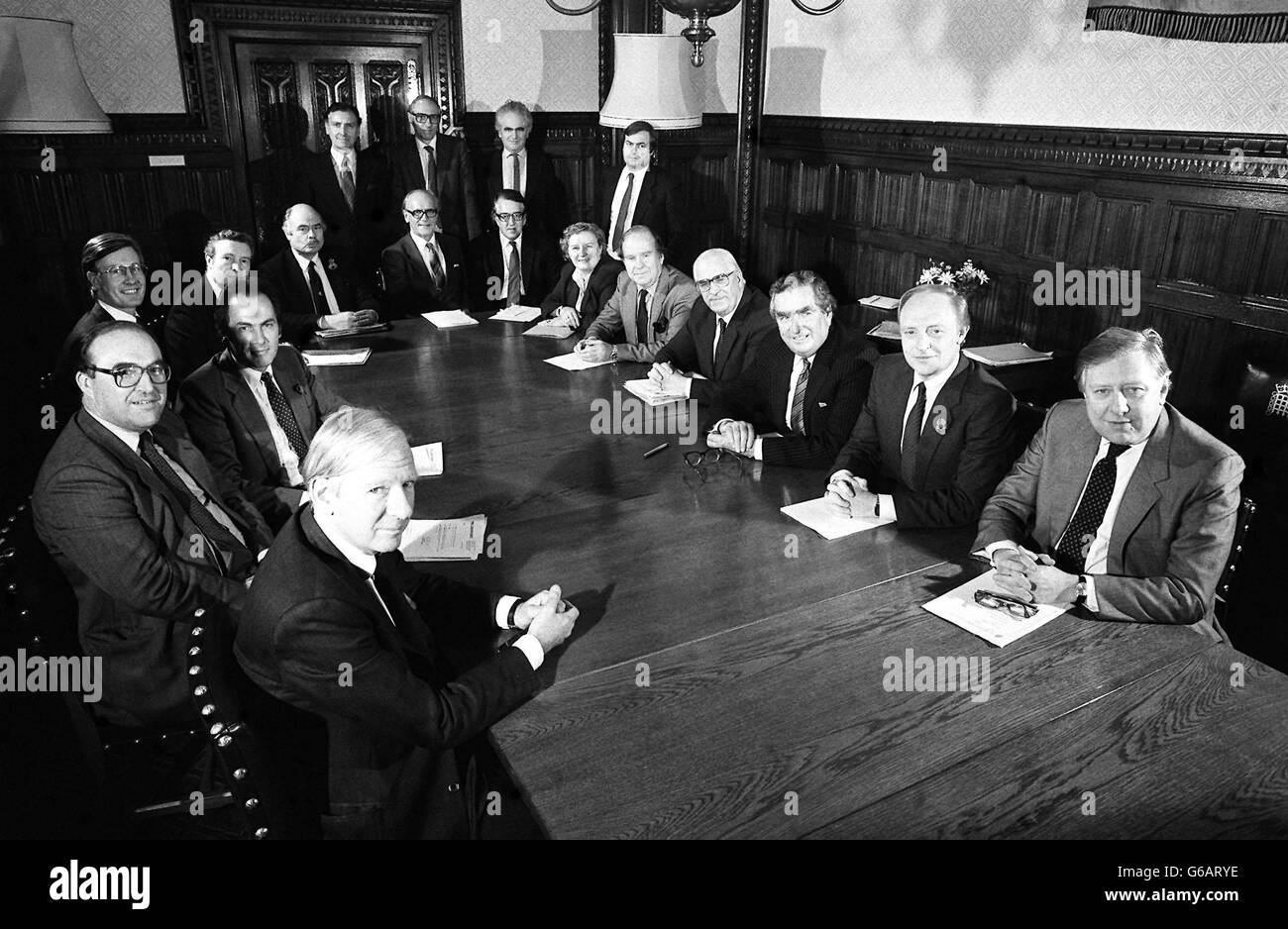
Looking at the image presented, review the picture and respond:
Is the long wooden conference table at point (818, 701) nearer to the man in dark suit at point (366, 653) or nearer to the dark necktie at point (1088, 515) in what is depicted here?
the man in dark suit at point (366, 653)

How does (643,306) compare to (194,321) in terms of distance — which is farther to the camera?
(643,306)

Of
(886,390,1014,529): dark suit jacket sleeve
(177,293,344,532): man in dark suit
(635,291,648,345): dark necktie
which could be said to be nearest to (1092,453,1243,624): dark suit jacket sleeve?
(886,390,1014,529): dark suit jacket sleeve

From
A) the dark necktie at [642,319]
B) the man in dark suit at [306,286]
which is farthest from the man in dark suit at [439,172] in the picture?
the dark necktie at [642,319]

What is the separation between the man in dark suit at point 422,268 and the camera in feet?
16.0

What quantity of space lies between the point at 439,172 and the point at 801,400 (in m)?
3.81

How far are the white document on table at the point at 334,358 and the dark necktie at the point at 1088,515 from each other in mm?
2833

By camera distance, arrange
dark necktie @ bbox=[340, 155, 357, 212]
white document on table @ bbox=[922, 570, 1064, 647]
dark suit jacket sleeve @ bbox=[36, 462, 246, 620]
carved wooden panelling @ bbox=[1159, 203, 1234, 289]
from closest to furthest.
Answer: white document on table @ bbox=[922, 570, 1064, 647], dark suit jacket sleeve @ bbox=[36, 462, 246, 620], carved wooden panelling @ bbox=[1159, 203, 1234, 289], dark necktie @ bbox=[340, 155, 357, 212]

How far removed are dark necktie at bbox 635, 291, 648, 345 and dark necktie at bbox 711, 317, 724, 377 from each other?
636 millimetres

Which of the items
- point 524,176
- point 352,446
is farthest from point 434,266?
point 352,446

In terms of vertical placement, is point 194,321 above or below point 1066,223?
below

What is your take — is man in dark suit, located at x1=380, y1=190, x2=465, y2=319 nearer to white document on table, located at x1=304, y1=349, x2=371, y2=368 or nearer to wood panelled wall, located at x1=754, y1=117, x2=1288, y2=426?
white document on table, located at x1=304, y1=349, x2=371, y2=368

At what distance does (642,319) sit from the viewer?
4.25 m

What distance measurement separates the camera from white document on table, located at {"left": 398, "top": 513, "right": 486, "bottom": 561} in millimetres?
2119

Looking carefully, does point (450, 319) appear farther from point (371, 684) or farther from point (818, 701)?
point (818, 701)
